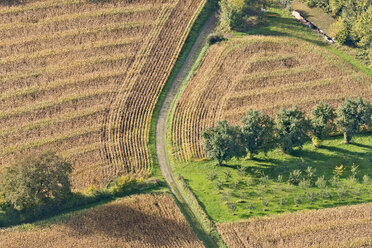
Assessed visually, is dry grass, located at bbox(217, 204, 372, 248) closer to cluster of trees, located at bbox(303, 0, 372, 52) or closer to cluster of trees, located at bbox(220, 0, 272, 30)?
cluster of trees, located at bbox(303, 0, 372, 52)

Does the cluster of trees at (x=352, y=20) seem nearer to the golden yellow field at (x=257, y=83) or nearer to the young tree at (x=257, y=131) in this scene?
the golden yellow field at (x=257, y=83)

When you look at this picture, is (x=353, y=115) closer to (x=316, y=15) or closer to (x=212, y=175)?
(x=212, y=175)

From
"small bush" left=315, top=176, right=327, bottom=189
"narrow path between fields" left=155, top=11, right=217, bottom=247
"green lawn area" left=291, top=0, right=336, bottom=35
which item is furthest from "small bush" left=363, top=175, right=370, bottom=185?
"green lawn area" left=291, top=0, right=336, bottom=35

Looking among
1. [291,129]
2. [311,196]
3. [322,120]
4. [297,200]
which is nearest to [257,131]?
[291,129]

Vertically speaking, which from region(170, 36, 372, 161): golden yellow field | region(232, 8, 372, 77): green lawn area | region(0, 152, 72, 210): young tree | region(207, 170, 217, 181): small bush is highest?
region(232, 8, 372, 77): green lawn area

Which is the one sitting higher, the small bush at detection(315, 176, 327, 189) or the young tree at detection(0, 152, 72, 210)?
the young tree at detection(0, 152, 72, 210)

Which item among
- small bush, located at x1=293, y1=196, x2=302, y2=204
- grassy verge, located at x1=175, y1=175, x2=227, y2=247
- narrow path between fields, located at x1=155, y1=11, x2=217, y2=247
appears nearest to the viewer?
grassy verge, located at x1=175, y1=175, x2=227, y2=247

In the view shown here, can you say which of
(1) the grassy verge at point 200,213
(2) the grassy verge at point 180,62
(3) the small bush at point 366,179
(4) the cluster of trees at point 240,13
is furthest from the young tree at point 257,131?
(4) the cluster of trees at point 240,13
